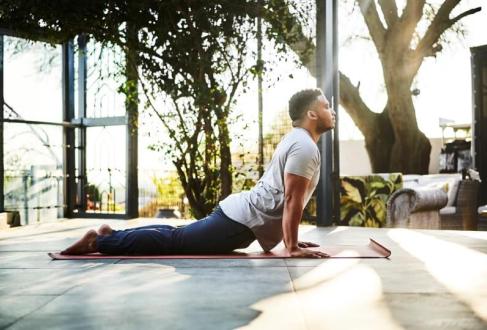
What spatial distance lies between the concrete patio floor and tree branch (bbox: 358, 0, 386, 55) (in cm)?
771

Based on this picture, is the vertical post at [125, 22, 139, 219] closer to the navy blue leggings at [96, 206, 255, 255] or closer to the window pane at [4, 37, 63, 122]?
the window pane at [4, 37, 63, 122]

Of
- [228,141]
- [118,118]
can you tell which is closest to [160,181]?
[118,118]

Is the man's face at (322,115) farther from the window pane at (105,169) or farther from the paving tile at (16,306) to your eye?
the window pane at (105,169)

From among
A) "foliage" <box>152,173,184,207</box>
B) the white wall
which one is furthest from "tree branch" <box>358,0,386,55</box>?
the white wall

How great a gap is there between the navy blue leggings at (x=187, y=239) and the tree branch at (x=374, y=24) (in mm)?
8140

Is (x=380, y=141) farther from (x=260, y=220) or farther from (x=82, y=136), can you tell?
(x=260, y=220)

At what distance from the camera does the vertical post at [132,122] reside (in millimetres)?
5527

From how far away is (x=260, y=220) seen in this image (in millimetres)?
2762

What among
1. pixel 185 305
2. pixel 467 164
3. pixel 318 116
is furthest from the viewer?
pixel 467 164

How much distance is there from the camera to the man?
8.84ft

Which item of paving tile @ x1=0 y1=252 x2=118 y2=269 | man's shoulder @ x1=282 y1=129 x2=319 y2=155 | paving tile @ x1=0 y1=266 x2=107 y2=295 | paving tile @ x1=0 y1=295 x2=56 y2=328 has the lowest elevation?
paving tile @ x1=0 y1=252 x2=118 y2=269

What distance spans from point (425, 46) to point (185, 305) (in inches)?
365

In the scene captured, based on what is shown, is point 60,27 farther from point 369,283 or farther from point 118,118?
point 369,283

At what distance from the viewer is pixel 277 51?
5156 millimetres
